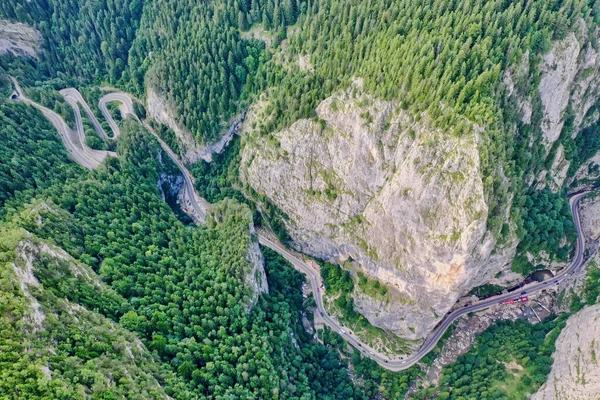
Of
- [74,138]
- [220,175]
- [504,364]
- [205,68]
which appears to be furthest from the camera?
[220,175]

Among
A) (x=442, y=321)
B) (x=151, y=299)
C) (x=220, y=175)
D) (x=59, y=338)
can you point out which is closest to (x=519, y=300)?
(x=442, y=321)

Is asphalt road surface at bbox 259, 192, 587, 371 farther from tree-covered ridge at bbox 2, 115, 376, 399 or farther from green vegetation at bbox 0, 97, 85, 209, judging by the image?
green vegetation at bbox 0, 97, 85, 209

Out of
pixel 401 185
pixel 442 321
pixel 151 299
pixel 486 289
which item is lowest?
pixel 151 299

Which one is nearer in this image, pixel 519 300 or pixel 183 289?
pixel 183 289

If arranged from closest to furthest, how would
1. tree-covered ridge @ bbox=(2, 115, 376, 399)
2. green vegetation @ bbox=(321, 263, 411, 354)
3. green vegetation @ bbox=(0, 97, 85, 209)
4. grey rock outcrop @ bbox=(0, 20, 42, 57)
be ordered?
tree-covered ridge @ bbox=(2, 115, 376, 399), green vegetation @ bbox=(0, 97, 85, 209), green vegetation @ bbox=(321, 263, 411, 354), grey rock outcrop @ bbox=(0, 20, 42, 57)

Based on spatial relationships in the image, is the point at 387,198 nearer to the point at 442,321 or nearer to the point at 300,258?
the point at 300,258

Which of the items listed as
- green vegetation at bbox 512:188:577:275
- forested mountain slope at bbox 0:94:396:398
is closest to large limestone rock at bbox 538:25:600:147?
green vegetation at bbox 512:188:577:275

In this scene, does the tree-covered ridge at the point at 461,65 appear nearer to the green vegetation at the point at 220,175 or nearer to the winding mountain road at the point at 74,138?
the green vegetation at the point at 220,175

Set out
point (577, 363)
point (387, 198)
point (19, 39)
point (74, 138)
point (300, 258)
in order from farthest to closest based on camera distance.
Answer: point (19, 39)
point (300, 258)
point (74, 138)
point (387, 198)
point (577, 363)

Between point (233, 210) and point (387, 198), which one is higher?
point (387, 198)
